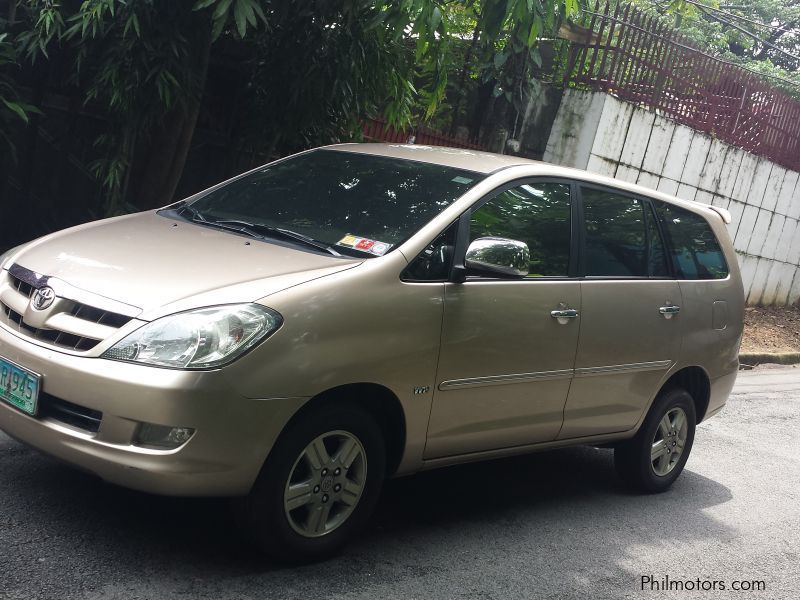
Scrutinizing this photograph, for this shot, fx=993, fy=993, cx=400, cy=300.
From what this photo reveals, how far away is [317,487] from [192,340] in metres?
0.81

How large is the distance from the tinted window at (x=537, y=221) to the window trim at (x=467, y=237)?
2cm

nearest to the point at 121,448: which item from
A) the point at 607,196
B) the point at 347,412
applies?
the point at 347,412

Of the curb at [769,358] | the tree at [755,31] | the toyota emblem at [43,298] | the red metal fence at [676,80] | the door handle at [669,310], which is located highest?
the tree at [755,31]

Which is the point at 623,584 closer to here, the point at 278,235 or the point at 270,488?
the point at 270,488

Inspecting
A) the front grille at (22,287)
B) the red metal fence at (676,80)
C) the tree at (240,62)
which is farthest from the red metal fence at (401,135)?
the front grille at (22,287)

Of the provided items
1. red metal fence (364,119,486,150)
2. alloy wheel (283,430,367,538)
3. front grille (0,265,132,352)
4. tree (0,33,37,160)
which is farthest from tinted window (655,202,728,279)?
tree (0,33,37,160)

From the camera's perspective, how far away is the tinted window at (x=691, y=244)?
233 inches

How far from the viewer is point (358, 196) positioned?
4.66 meters

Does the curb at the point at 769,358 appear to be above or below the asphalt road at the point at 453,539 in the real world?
below

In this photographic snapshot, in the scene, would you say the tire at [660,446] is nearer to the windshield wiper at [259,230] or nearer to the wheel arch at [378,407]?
the wheel arch at [378,407]

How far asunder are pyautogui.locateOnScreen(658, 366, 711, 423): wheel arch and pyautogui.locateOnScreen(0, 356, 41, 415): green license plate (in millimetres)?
3657

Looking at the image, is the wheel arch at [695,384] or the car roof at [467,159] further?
the wheel arch at [695,384]

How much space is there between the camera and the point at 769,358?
12.0 meters

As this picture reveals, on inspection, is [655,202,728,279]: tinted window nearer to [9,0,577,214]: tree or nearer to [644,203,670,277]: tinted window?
[644,203,670,277]: tinted window
